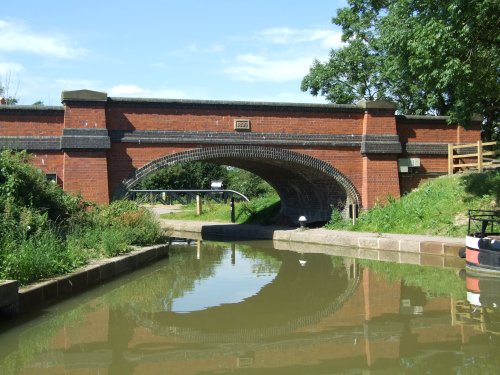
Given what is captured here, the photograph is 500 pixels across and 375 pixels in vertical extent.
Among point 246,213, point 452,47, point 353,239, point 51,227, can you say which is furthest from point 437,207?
point 246,213

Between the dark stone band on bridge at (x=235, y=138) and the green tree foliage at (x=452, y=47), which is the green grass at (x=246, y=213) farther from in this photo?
the green tree foliage at (x=452, y=47)

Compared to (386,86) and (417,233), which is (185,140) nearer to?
(417,233)

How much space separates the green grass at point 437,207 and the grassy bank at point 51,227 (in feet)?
22.3

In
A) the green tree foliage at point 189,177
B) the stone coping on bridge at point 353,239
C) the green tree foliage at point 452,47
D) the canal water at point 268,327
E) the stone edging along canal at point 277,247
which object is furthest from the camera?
the green tree foliage at point 189,177

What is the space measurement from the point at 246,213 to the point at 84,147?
1201 cm

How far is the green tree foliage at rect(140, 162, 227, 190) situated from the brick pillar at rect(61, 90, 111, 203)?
31610mm

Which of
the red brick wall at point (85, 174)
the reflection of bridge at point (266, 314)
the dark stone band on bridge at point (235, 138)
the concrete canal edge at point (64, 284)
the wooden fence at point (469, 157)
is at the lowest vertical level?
the reflection of bridge at point (266, 314)

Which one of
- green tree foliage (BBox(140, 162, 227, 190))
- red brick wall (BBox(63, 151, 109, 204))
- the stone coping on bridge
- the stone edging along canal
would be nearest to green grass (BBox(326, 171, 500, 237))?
the stone coping on bridge

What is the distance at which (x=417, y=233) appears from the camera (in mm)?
16625

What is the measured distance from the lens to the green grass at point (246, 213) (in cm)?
2611

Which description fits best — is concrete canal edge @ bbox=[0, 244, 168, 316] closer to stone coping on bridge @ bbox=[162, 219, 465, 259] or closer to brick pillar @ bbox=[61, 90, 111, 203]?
brick pillar @ bbox=[61, 90, 111, 203]

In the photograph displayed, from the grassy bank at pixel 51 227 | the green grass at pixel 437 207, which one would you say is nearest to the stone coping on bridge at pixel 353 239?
the green grass at pixel 437 207

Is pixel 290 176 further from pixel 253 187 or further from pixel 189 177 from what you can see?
pixel 189 177

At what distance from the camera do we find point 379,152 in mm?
19250
